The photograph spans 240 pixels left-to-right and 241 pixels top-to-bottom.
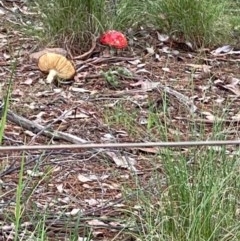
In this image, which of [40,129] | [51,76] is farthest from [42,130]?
[51,76]

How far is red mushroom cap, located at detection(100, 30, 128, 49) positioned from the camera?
4.36 meters

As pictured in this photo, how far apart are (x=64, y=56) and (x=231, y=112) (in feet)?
3.40

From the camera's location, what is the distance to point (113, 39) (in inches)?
172

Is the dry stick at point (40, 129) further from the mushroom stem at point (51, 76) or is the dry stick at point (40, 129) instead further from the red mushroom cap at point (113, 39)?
the red mushroom cap at point (113, 39)

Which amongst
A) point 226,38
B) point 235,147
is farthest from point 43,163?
point 226,38

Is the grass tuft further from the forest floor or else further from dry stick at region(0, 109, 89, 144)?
dry stick at region(0, 109, 89, 144)

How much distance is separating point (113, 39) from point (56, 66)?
0.50 meters

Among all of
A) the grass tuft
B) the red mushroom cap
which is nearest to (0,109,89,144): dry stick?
the red mushroom cap

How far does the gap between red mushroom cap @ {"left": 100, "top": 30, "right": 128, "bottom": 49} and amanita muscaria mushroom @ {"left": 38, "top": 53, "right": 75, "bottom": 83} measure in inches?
15.4

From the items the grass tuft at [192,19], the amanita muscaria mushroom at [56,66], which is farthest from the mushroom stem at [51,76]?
the grass tuft at [192,19]

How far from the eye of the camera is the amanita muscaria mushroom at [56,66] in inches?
158

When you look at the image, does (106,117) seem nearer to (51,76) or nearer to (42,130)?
(42,130)

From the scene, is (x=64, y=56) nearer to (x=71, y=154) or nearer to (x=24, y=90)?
(x=24, y=90)

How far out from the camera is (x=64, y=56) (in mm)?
4219
